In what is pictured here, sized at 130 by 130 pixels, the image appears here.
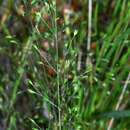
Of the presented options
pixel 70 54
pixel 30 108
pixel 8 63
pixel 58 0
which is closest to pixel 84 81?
pixel 30 108

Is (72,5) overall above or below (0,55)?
above

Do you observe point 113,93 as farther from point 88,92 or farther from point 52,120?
point 52,120

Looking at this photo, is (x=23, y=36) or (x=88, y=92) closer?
(x=88, y=92)

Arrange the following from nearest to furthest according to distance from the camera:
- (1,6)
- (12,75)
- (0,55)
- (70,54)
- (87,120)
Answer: (70,54) < (87,120) < (12,75) < (0,55) < (1,6)

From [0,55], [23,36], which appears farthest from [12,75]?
[23,36]

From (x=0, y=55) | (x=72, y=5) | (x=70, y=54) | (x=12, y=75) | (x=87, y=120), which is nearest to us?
(x=70, y=54)

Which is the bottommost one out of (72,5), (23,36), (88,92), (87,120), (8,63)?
(87,120)
